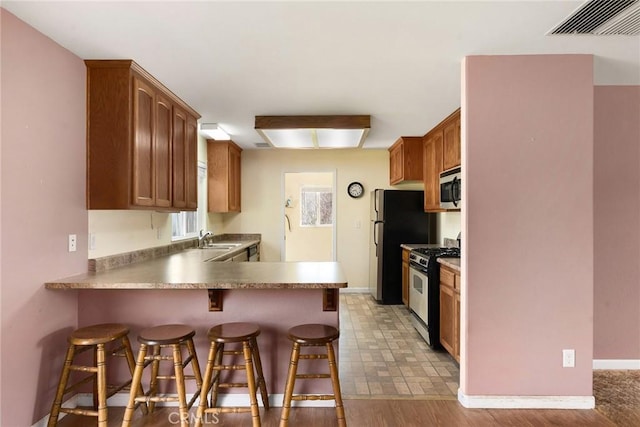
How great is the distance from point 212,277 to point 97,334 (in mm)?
683

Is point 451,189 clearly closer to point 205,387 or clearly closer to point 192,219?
point 205,387

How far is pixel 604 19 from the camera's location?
1.94 m

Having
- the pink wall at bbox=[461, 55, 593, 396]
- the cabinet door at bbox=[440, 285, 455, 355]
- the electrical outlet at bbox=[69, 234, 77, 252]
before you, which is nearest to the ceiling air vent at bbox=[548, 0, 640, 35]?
the pink wall at bbox=[461, 55, 593, 396]

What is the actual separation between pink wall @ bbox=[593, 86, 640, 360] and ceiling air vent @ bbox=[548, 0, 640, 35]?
3.79 feet

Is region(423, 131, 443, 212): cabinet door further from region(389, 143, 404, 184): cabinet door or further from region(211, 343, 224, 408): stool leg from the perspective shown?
region(211, 343, 224, 408): stool leg

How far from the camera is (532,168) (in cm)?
244

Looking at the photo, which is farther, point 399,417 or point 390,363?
point 390,363

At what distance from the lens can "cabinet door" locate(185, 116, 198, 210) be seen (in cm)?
351

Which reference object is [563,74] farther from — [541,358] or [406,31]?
[541,358]

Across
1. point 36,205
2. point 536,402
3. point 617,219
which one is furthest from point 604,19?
point 36,205

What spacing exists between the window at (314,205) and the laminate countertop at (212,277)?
457 cm

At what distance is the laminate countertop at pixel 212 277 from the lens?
2.13 meters

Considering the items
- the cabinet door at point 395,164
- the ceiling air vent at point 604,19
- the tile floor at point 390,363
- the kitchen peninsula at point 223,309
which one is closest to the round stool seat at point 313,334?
the kitchen peninsula at point 223,309

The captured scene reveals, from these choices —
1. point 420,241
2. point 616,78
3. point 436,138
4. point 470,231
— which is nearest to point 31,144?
point 470,231
